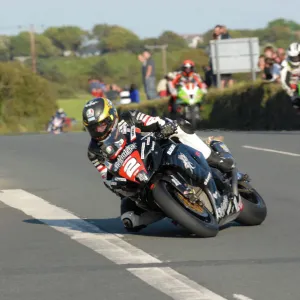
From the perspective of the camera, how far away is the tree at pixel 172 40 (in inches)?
4823

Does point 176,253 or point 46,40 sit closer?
point 176,253

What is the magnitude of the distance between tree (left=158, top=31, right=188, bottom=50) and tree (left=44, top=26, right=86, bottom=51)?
390 inches

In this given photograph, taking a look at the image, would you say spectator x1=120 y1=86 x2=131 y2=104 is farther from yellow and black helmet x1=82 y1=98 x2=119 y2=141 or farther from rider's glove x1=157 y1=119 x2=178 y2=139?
yellow and black helmet x1=82 y1=98 x2=119 y2=141

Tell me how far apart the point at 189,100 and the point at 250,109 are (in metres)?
1.59

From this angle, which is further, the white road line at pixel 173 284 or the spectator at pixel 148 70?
the spectator at pixel 148 70

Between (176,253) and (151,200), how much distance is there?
67 centimetres

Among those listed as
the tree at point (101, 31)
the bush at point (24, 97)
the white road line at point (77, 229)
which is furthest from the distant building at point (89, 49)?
the white road line at point (77, 229)

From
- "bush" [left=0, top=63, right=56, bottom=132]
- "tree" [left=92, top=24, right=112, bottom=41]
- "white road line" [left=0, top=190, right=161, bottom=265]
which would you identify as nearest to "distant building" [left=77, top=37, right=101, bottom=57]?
"tree" [left=92, top=24, right=112, bottom=41]

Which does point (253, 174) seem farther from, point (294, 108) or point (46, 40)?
point (46, 40)

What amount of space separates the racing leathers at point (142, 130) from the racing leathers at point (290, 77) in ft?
40.8

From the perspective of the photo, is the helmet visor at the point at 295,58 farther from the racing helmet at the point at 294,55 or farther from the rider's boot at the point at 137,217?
the rider's boot at the point at 137,217

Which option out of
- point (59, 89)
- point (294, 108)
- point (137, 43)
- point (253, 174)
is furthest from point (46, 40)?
point (253, 174)

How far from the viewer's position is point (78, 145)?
1895 centimetres

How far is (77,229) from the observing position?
952cm
